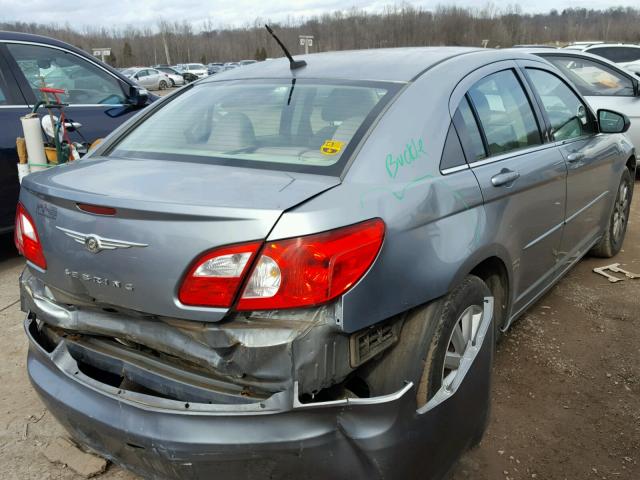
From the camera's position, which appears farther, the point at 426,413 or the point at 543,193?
the point at 543,193

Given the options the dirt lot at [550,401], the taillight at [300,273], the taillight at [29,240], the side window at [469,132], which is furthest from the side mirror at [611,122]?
the taillight at [29,240]

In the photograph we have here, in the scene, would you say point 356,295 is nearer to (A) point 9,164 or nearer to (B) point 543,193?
(B) point 543,193

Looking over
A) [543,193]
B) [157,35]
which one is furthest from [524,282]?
[157,35]

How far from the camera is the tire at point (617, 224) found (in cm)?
442

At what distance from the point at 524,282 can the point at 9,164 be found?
155 inches

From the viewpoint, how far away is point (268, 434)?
5.29 ft

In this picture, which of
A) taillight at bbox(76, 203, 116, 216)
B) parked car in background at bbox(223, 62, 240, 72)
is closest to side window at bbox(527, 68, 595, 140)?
parked car in background at bbox(223, 62, 240, 72)

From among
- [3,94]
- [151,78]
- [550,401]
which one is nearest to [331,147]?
[550,401]

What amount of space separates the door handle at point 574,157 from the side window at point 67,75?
13.4ft

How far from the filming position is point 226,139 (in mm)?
2365

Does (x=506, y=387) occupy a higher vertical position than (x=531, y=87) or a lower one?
lower

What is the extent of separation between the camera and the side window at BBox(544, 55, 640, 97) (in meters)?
6.82

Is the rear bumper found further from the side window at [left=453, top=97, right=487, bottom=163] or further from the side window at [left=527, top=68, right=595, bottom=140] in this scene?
the side window at [left=527, top=68, right=595, bottom=140]

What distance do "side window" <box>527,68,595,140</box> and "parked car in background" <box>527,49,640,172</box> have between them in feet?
11.1
